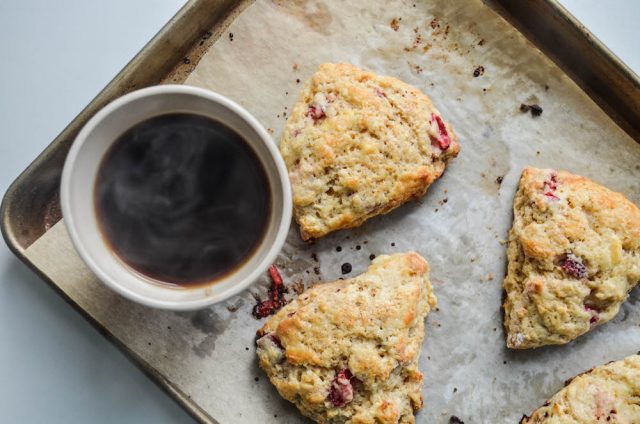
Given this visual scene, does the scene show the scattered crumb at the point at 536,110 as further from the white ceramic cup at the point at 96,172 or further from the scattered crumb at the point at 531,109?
the white ceramic cup at the point at 96,172

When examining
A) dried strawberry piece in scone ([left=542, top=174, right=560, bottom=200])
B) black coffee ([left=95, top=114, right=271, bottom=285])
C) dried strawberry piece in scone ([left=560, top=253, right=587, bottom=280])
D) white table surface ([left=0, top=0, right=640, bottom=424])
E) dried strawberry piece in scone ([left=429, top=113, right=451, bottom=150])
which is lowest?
white table surface ([left=0, top=0, right=640, bottom=424])

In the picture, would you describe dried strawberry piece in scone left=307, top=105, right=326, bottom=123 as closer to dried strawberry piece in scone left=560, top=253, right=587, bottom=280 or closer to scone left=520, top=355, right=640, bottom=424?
dried strawberry piece in scone left=560, top=253, right=587, bottom=280

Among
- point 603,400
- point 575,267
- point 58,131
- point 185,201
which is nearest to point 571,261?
point 575,267

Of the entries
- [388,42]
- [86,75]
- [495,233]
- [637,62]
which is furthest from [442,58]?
[86,75]

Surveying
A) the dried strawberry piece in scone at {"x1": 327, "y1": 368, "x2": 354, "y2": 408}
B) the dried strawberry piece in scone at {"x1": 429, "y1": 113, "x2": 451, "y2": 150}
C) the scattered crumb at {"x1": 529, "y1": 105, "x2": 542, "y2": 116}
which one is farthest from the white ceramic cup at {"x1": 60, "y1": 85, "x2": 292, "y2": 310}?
the scattered crumb at {"x1": 529, "y1": 105, "x2": 542, "y2": 116}

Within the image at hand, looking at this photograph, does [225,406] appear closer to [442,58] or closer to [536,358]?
[536,358]

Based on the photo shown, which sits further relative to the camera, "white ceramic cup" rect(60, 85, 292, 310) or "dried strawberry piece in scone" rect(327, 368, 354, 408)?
"dried strawberry piece in scone" rect(327, 368, 354, 408)

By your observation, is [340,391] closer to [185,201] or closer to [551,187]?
[185,201]

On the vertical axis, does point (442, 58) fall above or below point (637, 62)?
below

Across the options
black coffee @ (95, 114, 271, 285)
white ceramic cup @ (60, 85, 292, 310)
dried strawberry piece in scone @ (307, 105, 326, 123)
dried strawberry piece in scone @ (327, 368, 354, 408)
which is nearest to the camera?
white ceramic cup @ (60, 85, 292, 310)
